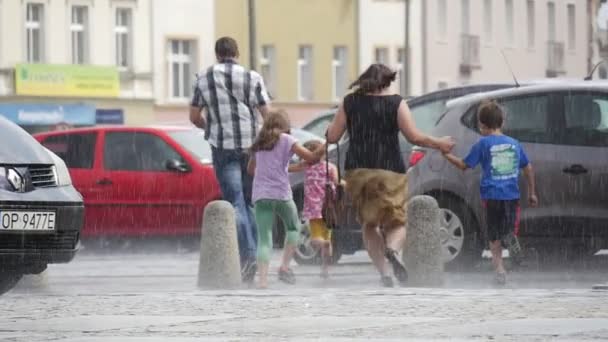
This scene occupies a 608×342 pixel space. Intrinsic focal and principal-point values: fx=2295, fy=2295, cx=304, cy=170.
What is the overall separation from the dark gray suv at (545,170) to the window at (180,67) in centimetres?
4160

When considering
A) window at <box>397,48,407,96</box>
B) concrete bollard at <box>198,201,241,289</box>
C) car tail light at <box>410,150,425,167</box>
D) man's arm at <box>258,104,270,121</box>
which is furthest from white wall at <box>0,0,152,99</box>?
concrete bollard at <box>198,201,241,289</box>

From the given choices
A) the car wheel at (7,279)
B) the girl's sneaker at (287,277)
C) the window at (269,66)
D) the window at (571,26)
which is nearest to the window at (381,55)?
the window at (269,66)

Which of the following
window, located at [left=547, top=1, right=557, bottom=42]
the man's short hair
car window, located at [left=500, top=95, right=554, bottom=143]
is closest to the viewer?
the man's short hair

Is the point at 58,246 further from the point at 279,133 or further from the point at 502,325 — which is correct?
the point at 279,133

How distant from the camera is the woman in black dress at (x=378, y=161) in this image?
15820 mm

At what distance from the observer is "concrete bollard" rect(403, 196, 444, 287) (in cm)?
1627

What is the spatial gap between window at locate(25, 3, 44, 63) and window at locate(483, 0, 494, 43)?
72.1 feet

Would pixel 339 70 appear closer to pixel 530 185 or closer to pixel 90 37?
pixel 90 37

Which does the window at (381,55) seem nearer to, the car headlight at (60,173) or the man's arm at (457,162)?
the man's arm at (457,162)

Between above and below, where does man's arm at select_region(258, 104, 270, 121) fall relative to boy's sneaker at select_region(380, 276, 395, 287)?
above

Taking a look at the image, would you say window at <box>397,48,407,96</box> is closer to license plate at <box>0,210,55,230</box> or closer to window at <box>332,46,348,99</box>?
window at <box>332,46,348,99</box>

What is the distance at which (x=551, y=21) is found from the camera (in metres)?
80.2

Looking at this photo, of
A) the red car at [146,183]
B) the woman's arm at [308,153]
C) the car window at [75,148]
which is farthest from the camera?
the car window at [75,148]

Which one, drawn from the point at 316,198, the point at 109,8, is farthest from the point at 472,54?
the point at 316,198
